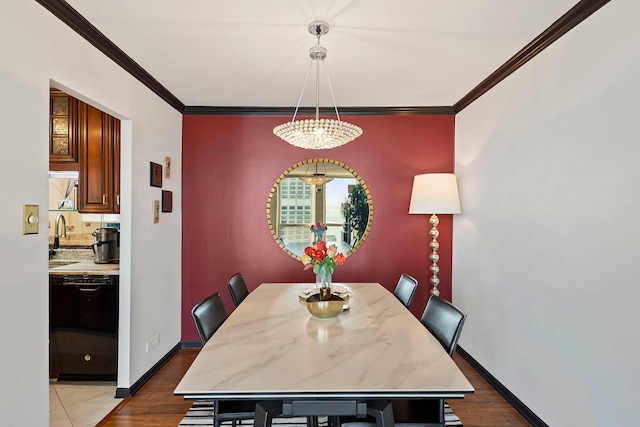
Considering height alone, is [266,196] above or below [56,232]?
above

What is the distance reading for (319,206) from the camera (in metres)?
3.50

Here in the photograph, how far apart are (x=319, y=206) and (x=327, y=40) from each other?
1.73 m

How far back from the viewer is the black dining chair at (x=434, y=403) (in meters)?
1.49

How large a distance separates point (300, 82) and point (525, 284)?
227cm

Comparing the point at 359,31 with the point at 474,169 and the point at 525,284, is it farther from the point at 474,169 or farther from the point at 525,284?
the point at 525,284

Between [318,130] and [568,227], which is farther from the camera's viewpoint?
[318,130]

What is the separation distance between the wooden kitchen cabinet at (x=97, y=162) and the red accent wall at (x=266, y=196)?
2.90 feet

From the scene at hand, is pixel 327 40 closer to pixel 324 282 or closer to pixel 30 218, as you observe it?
pixel 324 282

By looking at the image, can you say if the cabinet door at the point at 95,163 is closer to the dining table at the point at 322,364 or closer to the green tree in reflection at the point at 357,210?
the dining table at the point at 322,364

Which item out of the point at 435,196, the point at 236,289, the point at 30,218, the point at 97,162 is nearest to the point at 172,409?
the point at 236,289

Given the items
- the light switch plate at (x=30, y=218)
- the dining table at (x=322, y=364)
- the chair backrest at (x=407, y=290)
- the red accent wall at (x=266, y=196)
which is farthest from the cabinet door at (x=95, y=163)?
the chair backrest at (x=407, y=290)

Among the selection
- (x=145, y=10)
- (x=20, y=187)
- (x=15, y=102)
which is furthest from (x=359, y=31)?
(x=20, y=187)

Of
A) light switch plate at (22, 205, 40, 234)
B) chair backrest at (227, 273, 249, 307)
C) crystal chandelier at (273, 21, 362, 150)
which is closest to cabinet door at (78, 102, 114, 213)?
light switch plate at (22, 205, 40, 234)

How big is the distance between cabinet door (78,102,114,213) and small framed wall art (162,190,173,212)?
46cm
